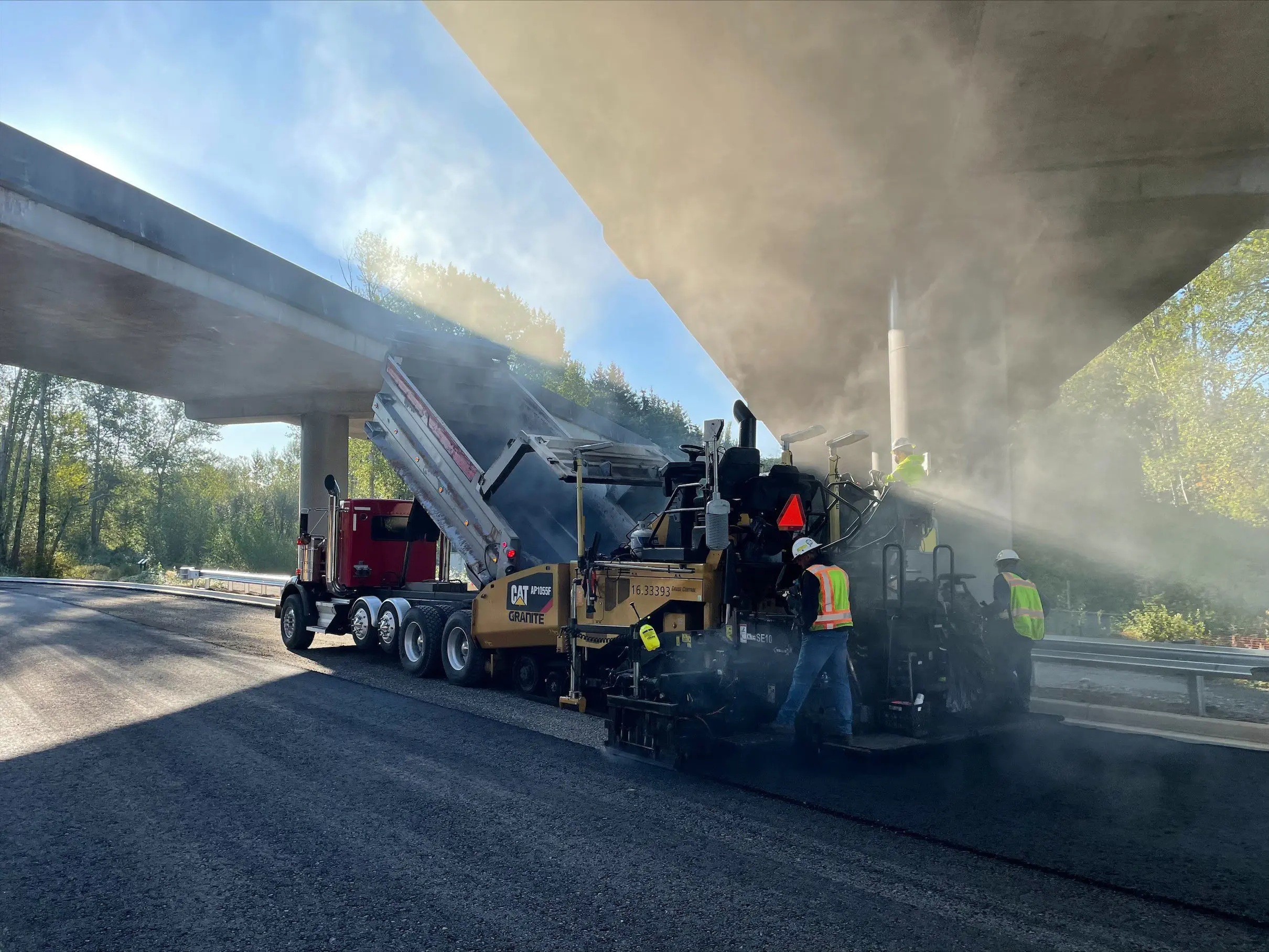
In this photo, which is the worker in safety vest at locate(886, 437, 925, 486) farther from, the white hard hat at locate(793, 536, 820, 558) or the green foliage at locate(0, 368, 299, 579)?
the green foliage at locate(0, 368, 299, 579)

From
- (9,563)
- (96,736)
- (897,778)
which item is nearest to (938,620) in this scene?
(897,778)

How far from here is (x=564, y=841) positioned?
14.4 ft

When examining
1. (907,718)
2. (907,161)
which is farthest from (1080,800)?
(907,161)

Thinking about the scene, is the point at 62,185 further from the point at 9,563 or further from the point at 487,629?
the point at 9,563

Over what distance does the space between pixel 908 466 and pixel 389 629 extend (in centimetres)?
691

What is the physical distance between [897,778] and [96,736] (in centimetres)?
605

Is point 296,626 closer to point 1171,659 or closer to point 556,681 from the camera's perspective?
point 556,681

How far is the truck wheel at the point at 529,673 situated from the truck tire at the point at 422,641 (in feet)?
3.93

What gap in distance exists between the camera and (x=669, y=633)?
646 centimetres

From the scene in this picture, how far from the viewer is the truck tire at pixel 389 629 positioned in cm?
1049

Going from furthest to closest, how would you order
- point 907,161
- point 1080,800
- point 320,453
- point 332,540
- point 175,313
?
point 320,453
point 175,313
point 332,540
point 907,161
point 1080,800

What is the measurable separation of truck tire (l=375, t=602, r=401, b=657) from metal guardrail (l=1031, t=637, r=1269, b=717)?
7.20 metres

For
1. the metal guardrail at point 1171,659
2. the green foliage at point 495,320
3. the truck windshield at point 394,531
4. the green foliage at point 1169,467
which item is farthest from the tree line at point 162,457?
the metal guardrail at point 1171,659

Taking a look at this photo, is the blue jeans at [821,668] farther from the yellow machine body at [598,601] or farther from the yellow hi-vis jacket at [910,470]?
the yellow hi-vis jacket at [910,470]
